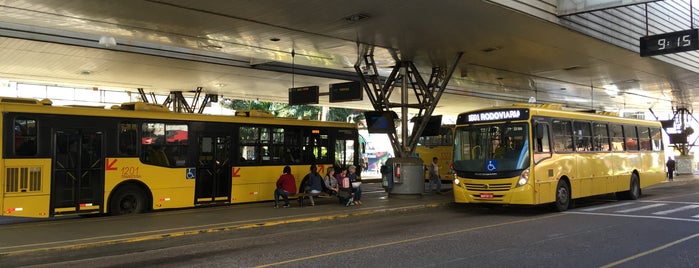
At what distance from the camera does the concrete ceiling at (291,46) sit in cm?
1273

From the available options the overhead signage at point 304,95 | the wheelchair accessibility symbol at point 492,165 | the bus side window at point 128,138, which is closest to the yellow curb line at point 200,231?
the wheelchair accessibility symbol at point 492,165

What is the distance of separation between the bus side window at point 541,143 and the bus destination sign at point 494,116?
0.53 m

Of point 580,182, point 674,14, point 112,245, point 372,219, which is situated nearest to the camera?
point 112,245

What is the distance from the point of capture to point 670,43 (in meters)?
15.3

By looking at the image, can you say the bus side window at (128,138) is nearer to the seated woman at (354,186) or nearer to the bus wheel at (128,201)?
the bus wheel at (128,201)

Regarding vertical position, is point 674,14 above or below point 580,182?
above

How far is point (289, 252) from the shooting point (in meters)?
8.77

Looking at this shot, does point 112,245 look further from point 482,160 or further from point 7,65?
point 7,65

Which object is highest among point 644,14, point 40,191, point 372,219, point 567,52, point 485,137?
point 644,14

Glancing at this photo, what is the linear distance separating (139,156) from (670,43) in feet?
51.5

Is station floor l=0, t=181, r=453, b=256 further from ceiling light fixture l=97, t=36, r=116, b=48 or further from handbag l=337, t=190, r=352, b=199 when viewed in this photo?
ceiling light fixture l=97, t=36, r=116, b=48

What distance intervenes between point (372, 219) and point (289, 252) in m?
4.96

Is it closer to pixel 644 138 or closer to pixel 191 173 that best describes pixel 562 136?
pixel 644 138

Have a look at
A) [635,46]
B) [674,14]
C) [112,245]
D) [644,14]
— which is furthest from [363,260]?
[674,14]
